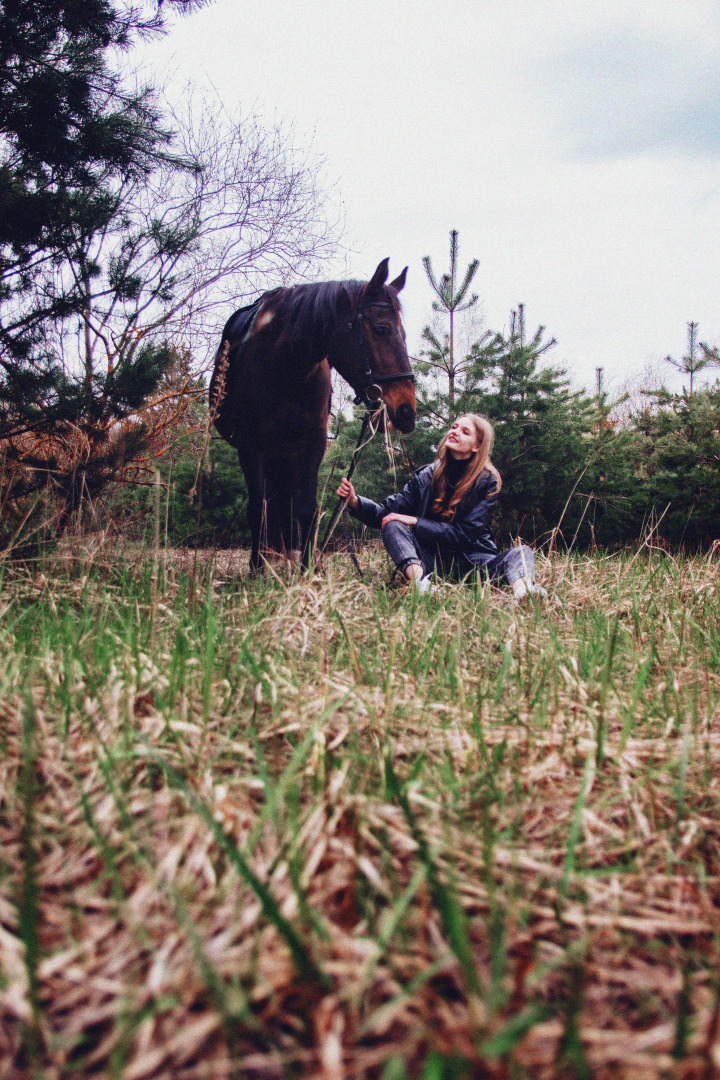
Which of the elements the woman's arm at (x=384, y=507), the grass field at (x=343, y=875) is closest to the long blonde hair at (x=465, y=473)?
the woman's arm at (x=384, y=507)

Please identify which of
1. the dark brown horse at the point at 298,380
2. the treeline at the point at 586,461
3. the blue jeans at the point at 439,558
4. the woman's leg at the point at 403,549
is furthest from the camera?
the treeline at the point at 586,461

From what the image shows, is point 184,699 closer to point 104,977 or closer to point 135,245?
point 104,977

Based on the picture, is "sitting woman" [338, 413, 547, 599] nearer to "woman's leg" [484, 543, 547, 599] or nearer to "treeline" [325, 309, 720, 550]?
"woman's leg" [484, 543, 547, 599]

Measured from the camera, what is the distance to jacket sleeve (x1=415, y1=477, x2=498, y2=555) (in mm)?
3879

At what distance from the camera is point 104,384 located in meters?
3.42

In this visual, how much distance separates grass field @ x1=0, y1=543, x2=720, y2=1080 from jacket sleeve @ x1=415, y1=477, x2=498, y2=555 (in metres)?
2.26

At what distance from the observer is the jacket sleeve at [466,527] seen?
388 centimetres

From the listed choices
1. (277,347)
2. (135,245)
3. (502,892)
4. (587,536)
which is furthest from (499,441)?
(502,892)

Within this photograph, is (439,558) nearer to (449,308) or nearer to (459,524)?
(459,524)

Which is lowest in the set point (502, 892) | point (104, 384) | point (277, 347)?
point (502, 892)

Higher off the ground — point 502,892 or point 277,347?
point 277,347

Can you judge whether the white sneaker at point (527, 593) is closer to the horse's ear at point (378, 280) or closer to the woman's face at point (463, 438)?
the woman's face at point (463, 438)

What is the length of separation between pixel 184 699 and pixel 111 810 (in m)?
0.36

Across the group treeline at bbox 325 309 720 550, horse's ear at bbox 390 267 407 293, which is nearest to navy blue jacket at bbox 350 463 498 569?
horse's ear at bbox 390 267 407 293
